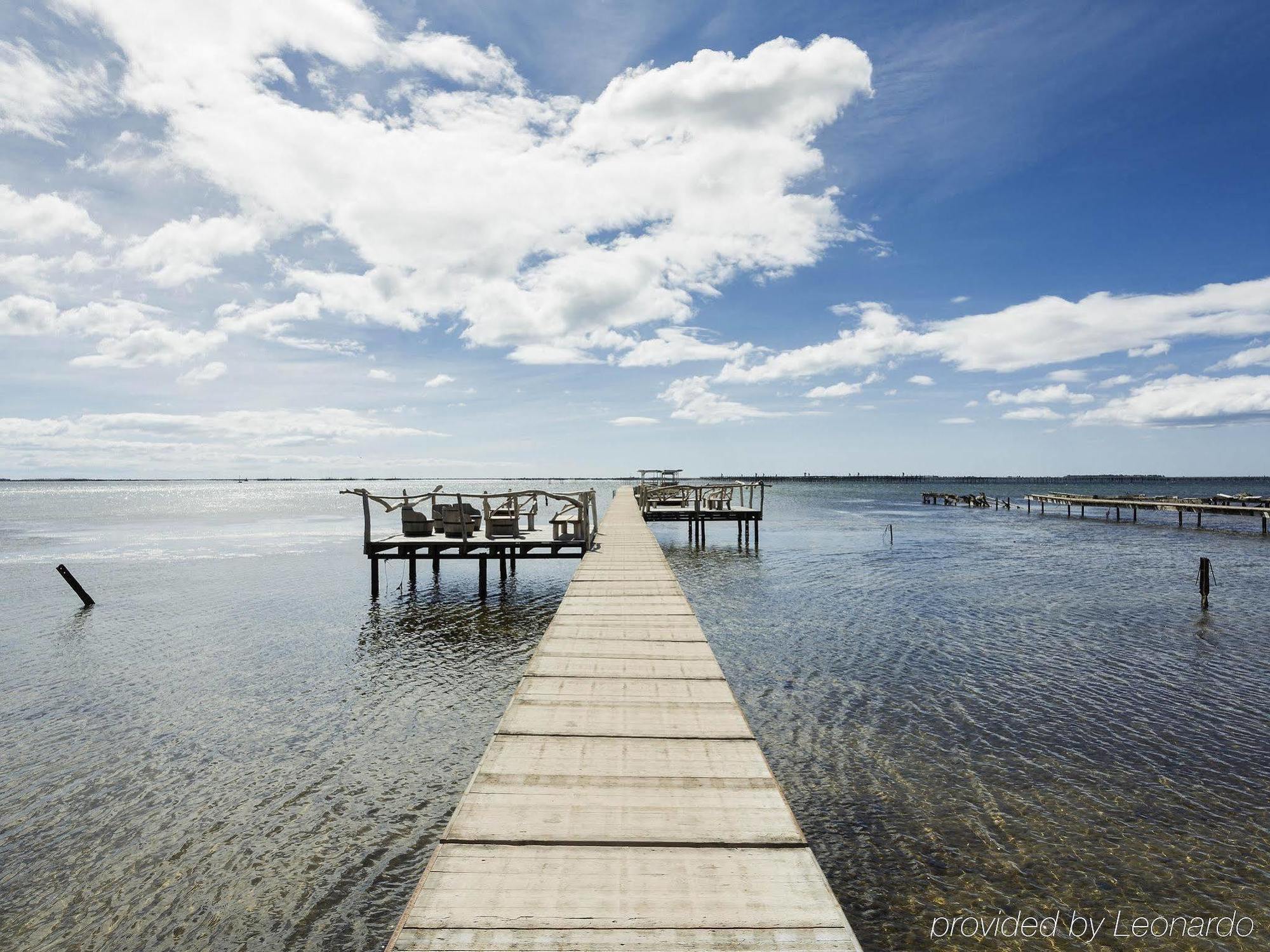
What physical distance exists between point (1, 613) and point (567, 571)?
16201 mm

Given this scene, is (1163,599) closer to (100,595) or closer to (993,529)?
(993,529)

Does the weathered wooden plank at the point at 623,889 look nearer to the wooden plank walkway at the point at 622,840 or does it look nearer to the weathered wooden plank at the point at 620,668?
the wooden plank walkway at the point at 622,840

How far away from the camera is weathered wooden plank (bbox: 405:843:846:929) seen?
3178 mm

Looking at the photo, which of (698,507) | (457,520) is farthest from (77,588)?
(698,507)

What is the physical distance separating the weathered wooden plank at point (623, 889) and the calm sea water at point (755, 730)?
2344 millimetres

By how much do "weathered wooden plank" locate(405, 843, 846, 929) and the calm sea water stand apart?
2.34m

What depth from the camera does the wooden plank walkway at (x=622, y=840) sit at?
3102 millimetres

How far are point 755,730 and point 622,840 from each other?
218 inches

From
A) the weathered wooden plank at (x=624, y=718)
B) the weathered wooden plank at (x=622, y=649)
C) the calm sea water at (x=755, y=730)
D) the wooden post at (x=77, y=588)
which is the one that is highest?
the weathered wooden plank at (x=622, y=649)

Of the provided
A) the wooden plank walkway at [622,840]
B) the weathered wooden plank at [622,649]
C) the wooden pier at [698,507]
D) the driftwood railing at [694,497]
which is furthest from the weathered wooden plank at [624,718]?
the driftwood railing at [694,497]

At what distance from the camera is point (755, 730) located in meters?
9.03

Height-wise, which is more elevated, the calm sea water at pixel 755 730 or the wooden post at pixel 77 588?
the wooden post at pixel 77 588

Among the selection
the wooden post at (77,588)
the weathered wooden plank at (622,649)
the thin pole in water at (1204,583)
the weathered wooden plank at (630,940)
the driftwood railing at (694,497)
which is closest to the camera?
the weathered wooden plank at (630,940)

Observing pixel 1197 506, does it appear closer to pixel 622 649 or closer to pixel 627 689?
pixel 622 649
